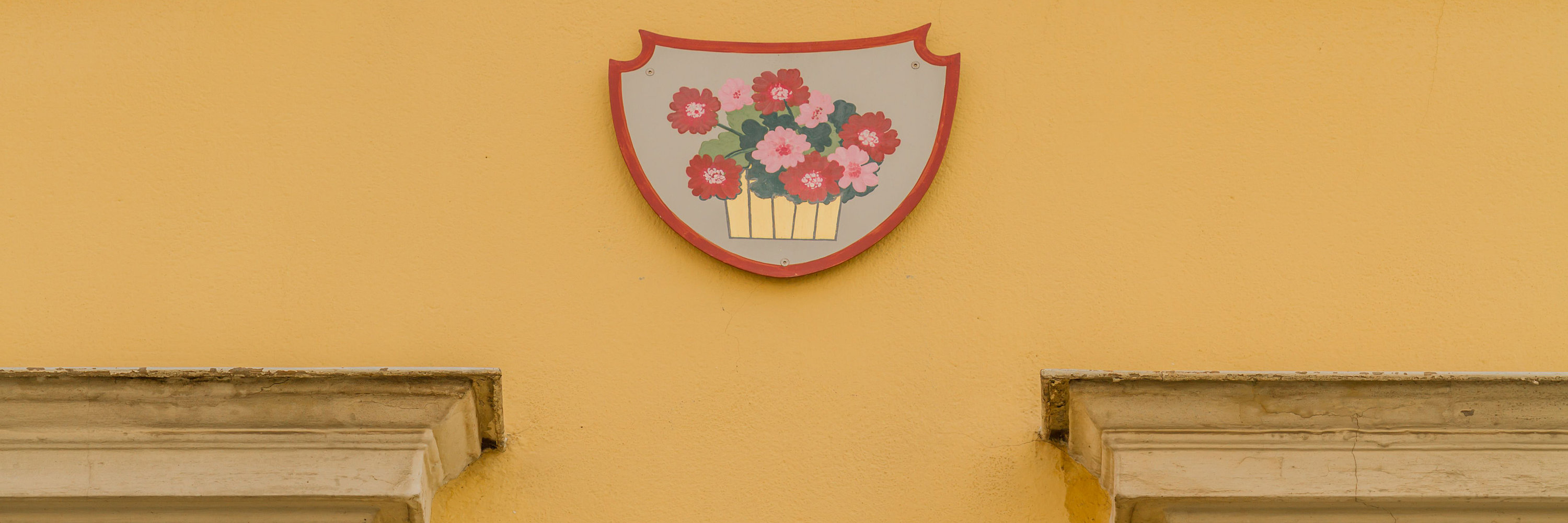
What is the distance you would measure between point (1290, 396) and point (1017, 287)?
58cm

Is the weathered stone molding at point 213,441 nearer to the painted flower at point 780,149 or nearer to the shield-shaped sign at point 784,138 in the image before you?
the shield-shaped sign at point 784,138

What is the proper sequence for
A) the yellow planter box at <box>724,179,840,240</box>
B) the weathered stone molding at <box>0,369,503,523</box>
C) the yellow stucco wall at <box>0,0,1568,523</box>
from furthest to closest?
the yellow planter box at <box>724,179,840,240</box> < the yellow stucco wall at <box>0,0,1568,523</box> < the weathered stone molding at <box>0,369,503,523</box>

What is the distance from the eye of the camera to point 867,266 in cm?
256

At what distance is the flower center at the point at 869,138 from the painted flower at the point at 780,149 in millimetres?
117

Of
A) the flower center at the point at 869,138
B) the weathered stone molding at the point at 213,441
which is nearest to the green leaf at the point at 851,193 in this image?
the flower center at the point at 869,138

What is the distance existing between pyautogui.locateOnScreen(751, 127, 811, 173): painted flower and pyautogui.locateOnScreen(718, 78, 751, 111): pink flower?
0.09m

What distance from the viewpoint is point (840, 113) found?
2.65 m

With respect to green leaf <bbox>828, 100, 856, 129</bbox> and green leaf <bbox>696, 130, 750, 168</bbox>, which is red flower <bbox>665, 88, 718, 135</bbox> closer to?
green leaf <bbox>696, 130, 750, 168</bbox>

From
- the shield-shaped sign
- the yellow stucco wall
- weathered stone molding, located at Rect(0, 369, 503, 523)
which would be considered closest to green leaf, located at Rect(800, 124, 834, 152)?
the shield-shaped sign

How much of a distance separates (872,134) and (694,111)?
399 millimetres

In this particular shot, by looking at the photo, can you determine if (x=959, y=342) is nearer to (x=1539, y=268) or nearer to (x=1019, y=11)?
(x=1019, y=11)

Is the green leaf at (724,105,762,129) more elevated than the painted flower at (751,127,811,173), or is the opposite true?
the green leaf at (724,105,762,129)

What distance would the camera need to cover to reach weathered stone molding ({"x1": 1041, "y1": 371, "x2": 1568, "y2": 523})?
88.0 inches

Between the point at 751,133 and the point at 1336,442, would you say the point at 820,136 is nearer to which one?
the point at 751,133
